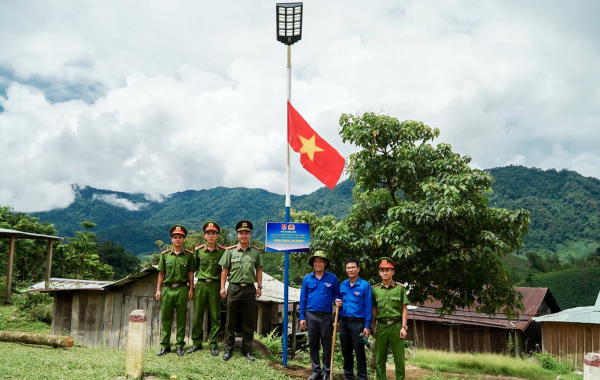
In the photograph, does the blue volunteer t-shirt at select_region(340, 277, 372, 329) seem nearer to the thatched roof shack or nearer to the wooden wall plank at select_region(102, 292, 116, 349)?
the thatched roof shack

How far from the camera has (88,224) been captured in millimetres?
31609

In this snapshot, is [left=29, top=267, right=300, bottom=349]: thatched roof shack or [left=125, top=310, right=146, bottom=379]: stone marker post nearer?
[left=125, top=310, right=146, bottom=379]: stone marker post

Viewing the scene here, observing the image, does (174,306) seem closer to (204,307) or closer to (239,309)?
(204,307)

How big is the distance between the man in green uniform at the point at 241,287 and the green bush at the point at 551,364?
14.9 metres

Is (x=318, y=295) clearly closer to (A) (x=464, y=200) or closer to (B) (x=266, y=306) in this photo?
(A) (x=464, y=200)

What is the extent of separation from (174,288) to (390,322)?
3.42m

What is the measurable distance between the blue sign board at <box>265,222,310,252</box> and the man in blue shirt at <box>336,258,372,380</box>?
4.06 ft

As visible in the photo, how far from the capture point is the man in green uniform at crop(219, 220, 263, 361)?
704cm

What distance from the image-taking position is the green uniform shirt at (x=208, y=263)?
285 inches

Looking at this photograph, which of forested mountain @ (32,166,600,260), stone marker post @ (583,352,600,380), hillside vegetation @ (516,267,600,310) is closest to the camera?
stone marker post @ (583,352,600,380)

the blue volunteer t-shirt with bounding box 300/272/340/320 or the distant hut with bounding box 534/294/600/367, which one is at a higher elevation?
the blue volunteer t-shirt with bounding box 300/272/340/320

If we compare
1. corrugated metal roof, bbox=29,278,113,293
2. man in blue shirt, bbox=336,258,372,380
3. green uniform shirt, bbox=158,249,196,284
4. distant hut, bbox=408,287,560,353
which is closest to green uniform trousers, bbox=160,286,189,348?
green uniform shirt, bbox=158,249,196,284

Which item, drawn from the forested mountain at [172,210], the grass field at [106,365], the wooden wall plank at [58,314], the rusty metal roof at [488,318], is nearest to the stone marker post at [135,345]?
the grass field at [106,365]

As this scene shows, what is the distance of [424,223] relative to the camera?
29.3ft
